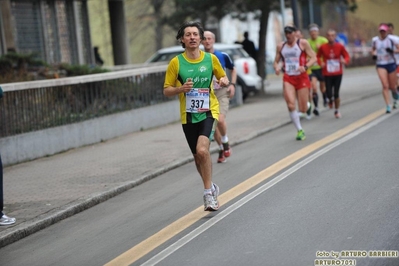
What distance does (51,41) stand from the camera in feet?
88.1

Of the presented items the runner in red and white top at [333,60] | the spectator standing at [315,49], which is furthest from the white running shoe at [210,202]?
the spectator standing at [315,49]

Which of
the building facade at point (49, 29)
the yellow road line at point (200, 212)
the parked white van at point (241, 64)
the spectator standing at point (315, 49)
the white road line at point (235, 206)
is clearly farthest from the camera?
the parked white van at point (241, 64)

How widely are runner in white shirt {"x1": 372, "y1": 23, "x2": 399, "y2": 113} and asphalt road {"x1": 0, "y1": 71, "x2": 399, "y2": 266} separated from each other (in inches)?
223

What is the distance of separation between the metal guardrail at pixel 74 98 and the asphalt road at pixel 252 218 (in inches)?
143

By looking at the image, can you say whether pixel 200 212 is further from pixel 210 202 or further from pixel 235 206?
pixel 235 206

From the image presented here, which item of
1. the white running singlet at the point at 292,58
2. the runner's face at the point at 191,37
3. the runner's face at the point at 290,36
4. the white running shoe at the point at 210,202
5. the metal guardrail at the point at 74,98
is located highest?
the runner's face at the point at 191,37

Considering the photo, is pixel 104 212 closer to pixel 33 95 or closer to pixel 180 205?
pixel 180 205

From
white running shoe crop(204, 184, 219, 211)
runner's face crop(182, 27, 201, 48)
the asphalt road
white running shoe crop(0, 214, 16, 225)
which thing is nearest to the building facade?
the asphalt road

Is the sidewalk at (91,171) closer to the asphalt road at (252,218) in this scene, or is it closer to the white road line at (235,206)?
the asphalt road at (252,218)

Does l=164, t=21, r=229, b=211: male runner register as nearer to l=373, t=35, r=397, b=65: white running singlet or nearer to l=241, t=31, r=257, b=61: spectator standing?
l=373, t=35, r=397, b=65: white running singlet

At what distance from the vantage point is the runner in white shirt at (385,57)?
1959 centimetres

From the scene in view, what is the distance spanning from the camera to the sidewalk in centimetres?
1070

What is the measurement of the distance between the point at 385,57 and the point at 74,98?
6.54 meters

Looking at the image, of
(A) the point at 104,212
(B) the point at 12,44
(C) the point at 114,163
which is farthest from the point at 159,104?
(A) the point at 104,212
